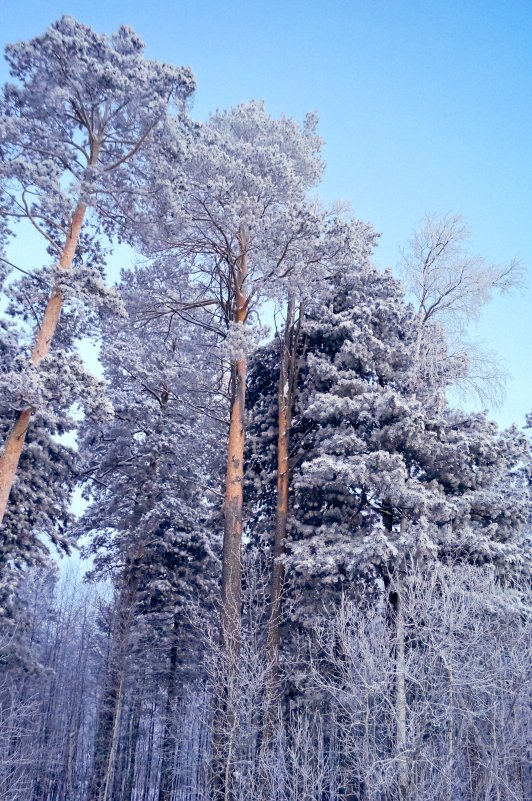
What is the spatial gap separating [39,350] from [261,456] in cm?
635

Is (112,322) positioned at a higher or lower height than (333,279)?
lower

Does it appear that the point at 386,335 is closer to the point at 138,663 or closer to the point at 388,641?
the point at 388,641

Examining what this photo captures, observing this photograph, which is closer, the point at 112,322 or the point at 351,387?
the point at 351,387

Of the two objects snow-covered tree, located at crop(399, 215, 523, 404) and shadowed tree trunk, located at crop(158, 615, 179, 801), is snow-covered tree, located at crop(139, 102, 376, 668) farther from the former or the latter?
shadowed tree trunk, located at crop(158, 615, 179, 801)

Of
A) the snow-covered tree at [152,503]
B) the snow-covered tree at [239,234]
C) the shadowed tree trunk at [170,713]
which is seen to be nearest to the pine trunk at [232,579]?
the snow-covered tree at [239,234]

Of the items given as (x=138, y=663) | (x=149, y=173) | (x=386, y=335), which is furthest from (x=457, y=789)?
(x=149, y=173)

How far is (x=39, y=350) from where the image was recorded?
1046cm

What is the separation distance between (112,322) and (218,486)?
5418mm

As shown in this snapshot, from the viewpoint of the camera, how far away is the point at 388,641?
9609mm

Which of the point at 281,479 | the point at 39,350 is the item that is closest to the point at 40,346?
the point at 39,350

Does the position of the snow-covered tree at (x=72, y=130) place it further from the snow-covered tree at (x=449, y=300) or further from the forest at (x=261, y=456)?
the snow-covered tree at (x=449, y=300)

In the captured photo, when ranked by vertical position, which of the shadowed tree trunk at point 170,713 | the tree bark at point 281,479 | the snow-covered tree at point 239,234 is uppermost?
the snow-covered tree at point 239,234

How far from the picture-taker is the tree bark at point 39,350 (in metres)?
9.84

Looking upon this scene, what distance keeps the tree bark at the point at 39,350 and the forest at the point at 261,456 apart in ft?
0.13
